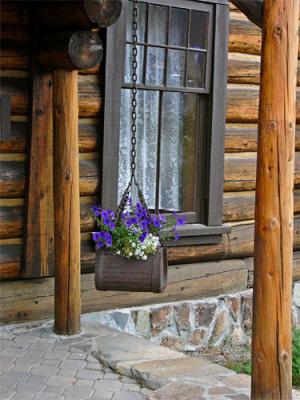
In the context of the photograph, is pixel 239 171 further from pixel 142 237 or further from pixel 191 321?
pixel 142 237

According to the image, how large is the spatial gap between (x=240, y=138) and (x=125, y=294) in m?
1.89

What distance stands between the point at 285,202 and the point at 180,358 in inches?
67.0

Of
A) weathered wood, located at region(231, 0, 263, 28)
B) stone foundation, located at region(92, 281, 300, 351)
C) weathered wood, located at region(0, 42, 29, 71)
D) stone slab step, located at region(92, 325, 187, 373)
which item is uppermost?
weathered wood, located at region(231, 0, 263, 28)

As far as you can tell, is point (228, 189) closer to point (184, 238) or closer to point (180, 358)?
point (184, 238)

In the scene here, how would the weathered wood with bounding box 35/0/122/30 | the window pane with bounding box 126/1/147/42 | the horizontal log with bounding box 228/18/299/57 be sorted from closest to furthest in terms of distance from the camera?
the weathered wood with bounding box 35/0/122/30 < the window pane with bounding box 126/1/147/42 < the horizontal log with bounding box 228/18/299/57

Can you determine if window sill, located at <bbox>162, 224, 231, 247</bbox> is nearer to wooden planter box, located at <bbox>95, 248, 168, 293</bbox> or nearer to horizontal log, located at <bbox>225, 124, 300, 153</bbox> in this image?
horizontal log, located at <bbox>225, 124, 300, 153</bbox>

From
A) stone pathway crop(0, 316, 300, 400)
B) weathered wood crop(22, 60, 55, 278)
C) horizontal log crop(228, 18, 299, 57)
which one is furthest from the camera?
horizontal log crop(228, 18, 299, 57)

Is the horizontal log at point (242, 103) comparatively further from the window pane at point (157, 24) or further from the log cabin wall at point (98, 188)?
the window pane at point (157, 24)

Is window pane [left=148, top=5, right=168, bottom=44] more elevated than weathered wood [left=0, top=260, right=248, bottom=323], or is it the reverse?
window pane [left=148, top=5, right=168, bottom=44]

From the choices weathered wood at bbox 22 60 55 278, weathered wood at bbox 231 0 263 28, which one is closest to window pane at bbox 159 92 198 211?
weathered wood at bbox 22 60 55 278

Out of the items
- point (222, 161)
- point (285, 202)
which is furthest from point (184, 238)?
point (285, 202)

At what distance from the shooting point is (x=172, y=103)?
23.0ft

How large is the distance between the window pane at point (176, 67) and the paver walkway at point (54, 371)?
8.00 feet

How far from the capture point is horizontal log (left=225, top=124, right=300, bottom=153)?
7312 millimetres
